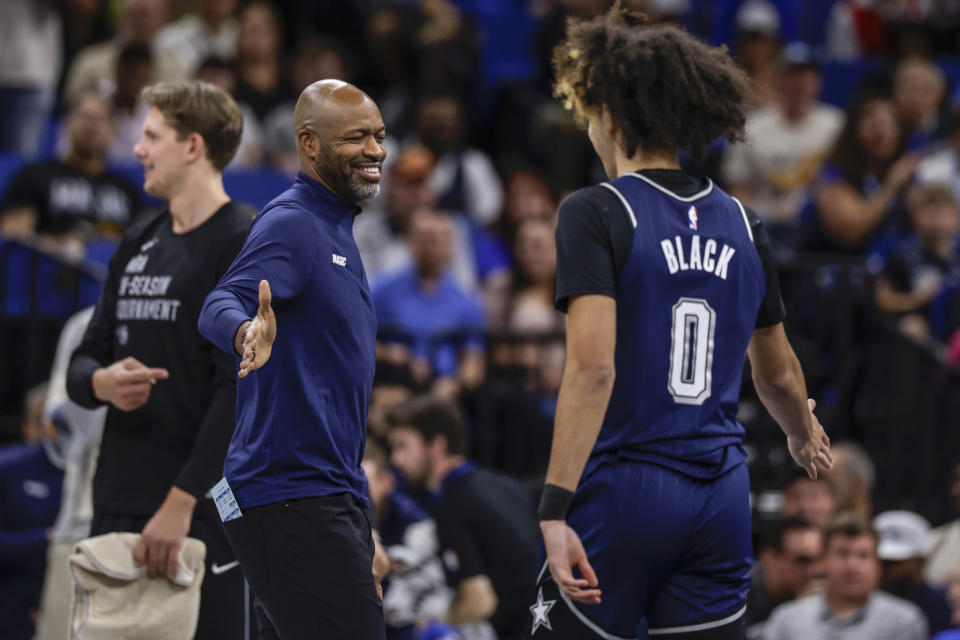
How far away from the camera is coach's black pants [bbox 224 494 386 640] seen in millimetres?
3471

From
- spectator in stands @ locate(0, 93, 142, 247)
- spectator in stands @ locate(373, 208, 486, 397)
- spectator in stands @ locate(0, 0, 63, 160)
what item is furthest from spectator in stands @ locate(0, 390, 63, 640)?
spectator in stands @ locate(0, 0, 63, 160)

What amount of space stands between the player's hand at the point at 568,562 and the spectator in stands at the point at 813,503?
192 inches

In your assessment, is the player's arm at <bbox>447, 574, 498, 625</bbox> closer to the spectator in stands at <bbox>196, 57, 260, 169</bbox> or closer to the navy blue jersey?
the navy blue jersey

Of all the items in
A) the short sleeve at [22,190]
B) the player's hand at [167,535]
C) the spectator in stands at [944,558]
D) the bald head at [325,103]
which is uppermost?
the bald head at [325,103]

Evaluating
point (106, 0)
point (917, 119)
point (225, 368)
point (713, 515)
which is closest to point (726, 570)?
point (713, 515)

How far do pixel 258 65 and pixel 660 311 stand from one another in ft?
25.9

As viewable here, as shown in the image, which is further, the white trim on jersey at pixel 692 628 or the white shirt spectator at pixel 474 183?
the white shirt spectator at pixel 474 183

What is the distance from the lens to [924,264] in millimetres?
9688

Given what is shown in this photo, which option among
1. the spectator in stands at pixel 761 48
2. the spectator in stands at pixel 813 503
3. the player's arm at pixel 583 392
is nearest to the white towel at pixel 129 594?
the player's arm at pixel 583 392

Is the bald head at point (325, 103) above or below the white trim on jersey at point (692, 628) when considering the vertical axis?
above

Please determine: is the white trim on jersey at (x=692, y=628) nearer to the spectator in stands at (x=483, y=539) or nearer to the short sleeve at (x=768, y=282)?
the short sleeve at (x=768, y=282)

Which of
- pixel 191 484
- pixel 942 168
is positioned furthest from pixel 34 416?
pixel 942 168

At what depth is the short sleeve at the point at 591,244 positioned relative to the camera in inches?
136

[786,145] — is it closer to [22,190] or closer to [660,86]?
[22,190]
